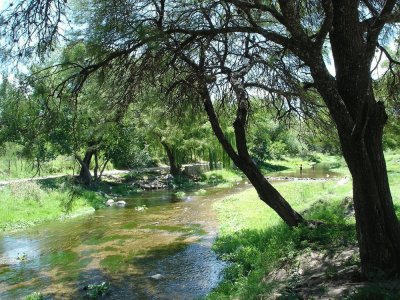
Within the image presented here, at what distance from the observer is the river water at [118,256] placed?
1039 cm

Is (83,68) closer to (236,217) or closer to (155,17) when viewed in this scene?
(155,17)

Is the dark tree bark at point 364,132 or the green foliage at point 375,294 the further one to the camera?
the dark tree bark at point 364,132

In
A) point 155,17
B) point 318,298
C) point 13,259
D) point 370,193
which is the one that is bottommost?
point 13,259

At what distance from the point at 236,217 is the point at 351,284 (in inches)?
468

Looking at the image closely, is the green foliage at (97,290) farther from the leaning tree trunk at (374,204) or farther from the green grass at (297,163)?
the green grass at (297,163)

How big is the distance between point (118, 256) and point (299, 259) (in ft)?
22.9

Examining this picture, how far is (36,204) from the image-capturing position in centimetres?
2194

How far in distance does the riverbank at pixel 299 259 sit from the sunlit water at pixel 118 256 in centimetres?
85

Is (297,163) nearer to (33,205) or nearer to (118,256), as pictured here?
(33,205)

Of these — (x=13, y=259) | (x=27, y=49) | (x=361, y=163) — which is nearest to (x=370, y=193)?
(x=361, y=163)

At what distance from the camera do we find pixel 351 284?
598cm

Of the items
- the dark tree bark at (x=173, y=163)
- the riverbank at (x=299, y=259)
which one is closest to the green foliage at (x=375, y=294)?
the riverbank at (x=299, y=259)

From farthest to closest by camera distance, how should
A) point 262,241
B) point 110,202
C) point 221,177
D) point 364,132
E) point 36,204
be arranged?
point 221,177
point 110,202
point 36,204
point 262,241
point 364,132

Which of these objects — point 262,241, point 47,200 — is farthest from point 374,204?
point 47,200
